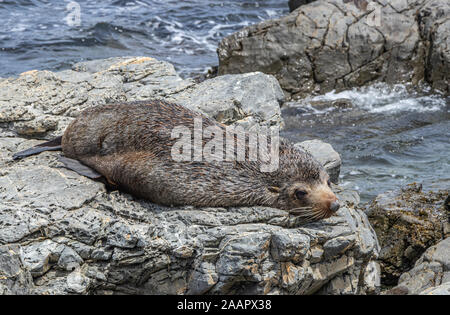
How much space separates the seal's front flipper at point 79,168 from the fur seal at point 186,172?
0.04 ft

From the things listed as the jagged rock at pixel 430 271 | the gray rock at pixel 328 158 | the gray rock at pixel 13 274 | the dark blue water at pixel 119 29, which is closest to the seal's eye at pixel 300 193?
the jagged rock at pixel 430 271

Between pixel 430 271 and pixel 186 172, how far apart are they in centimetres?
311

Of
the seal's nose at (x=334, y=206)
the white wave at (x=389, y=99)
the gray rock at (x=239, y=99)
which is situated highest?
the gray rock at (x=239, y=99)

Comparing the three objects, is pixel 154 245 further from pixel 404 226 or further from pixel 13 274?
pixel 404 226

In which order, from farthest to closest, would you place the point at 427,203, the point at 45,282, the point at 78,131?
the point at 427,203 < the point at 78,131 < the point at 45,282

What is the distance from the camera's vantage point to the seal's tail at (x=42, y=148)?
260 inches

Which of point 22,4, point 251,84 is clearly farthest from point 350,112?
point 22,4

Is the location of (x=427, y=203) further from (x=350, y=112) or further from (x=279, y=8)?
(x=279, y=8)

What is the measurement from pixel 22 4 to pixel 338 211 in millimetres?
17077

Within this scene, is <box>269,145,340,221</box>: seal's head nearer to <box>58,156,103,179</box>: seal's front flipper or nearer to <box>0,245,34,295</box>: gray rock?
<box>58,156,103,179</box>: seal's front flipper

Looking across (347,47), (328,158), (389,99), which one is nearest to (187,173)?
(328,158)

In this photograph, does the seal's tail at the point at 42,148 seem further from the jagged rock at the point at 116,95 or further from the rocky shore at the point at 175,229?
the jagged rock at the point at 116,95

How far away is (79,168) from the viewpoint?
246 inches

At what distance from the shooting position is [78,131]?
21.3 ft
